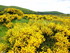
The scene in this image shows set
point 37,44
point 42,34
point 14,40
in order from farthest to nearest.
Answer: point 42,34
point 14,40
point 37,44

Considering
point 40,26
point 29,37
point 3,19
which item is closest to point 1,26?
point 3,19

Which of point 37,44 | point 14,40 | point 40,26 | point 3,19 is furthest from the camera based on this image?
point 3,19

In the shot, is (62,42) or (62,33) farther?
(62,33)

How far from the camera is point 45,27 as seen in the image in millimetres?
9734

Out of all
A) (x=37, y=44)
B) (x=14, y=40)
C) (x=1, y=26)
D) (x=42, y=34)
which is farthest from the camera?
(x=1, y=26)

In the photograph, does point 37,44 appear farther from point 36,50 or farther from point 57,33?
point 57,33

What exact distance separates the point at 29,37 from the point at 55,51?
141 centimetres

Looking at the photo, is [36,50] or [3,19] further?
[3,19]

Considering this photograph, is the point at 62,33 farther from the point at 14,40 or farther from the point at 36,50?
the point at 14,40

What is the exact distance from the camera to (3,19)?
19531mm

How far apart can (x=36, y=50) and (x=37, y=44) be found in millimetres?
354

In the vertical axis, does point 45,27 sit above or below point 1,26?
above

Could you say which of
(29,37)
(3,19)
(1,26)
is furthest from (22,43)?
(3,19)

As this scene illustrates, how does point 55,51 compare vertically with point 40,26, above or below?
below
